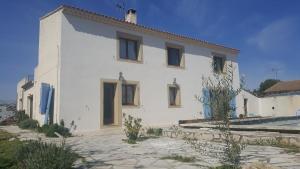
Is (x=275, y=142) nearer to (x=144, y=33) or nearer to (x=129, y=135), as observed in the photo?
(x=129, y=135)

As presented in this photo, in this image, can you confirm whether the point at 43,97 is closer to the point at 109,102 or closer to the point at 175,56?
the point at 109,102

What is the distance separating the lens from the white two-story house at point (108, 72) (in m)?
13.9

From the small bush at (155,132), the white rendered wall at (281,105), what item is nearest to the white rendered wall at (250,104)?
the white rendered wall at (281,105)

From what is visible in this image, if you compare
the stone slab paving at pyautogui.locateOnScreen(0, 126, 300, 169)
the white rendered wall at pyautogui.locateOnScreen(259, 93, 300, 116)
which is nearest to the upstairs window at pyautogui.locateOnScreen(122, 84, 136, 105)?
the stone slab paving at pyautogui.locateOnScreen(0, 126, 300, 169)

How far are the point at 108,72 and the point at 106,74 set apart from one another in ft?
0.57

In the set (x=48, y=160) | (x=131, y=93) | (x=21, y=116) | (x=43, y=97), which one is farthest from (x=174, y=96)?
(x=48, y=160)

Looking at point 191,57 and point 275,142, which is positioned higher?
point 191,57

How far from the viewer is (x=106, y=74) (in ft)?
50.7

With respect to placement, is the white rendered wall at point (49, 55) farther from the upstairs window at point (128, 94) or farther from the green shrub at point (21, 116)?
the upstairs window at point (128, 94)

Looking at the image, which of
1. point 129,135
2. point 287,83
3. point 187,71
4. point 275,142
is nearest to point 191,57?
point 187,71

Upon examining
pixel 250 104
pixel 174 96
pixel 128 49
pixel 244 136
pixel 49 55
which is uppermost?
pixel 128 49

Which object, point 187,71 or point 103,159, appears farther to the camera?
point 187,71

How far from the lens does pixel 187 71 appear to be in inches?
792

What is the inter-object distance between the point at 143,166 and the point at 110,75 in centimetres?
1004
